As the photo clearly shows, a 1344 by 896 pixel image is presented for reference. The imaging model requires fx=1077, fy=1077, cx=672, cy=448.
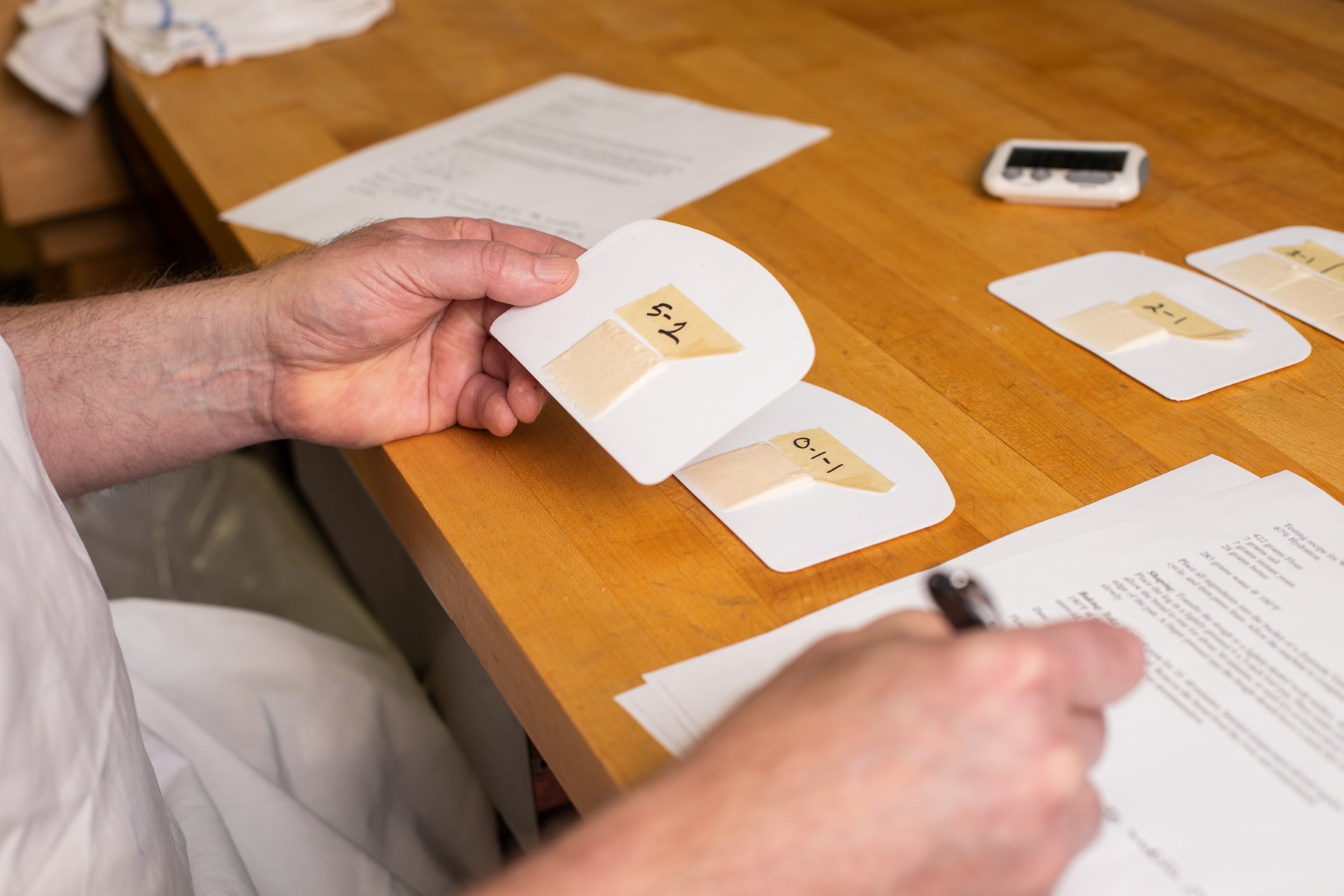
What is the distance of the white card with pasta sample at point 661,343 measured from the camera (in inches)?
21.9

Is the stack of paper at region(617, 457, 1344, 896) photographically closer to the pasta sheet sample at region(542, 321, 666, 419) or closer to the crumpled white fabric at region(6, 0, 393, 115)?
the pasta sheet sample at region(542, 321, 666, 419)

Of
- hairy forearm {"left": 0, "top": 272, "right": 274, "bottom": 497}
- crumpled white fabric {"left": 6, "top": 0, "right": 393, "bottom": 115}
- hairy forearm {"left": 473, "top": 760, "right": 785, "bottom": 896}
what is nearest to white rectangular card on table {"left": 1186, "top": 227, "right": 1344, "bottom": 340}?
hairy forearm {"left": 473, "top": 760, "right": 785, "bottom": 896}

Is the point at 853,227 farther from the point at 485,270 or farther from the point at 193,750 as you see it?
the point at 193,750

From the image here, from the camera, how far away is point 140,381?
751 mm

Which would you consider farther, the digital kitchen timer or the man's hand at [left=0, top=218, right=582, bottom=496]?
the digital kitchen timer

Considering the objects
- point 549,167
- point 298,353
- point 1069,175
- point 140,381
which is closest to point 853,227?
point 1069,175

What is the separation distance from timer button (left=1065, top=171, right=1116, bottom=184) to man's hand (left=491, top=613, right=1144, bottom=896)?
58 centimetres

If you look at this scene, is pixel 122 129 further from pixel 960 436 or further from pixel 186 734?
pixel 960 436

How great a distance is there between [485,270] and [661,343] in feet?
0.40

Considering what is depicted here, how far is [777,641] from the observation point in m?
0.51

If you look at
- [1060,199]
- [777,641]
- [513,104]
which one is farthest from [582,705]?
[513,104]

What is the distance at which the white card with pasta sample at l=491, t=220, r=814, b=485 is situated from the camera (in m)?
0.56

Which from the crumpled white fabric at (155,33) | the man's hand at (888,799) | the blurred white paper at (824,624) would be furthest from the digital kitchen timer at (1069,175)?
the crumpled white fabric at (155,33)

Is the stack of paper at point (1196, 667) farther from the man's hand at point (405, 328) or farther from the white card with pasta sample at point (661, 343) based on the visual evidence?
the man's hand at point (405, 328)
